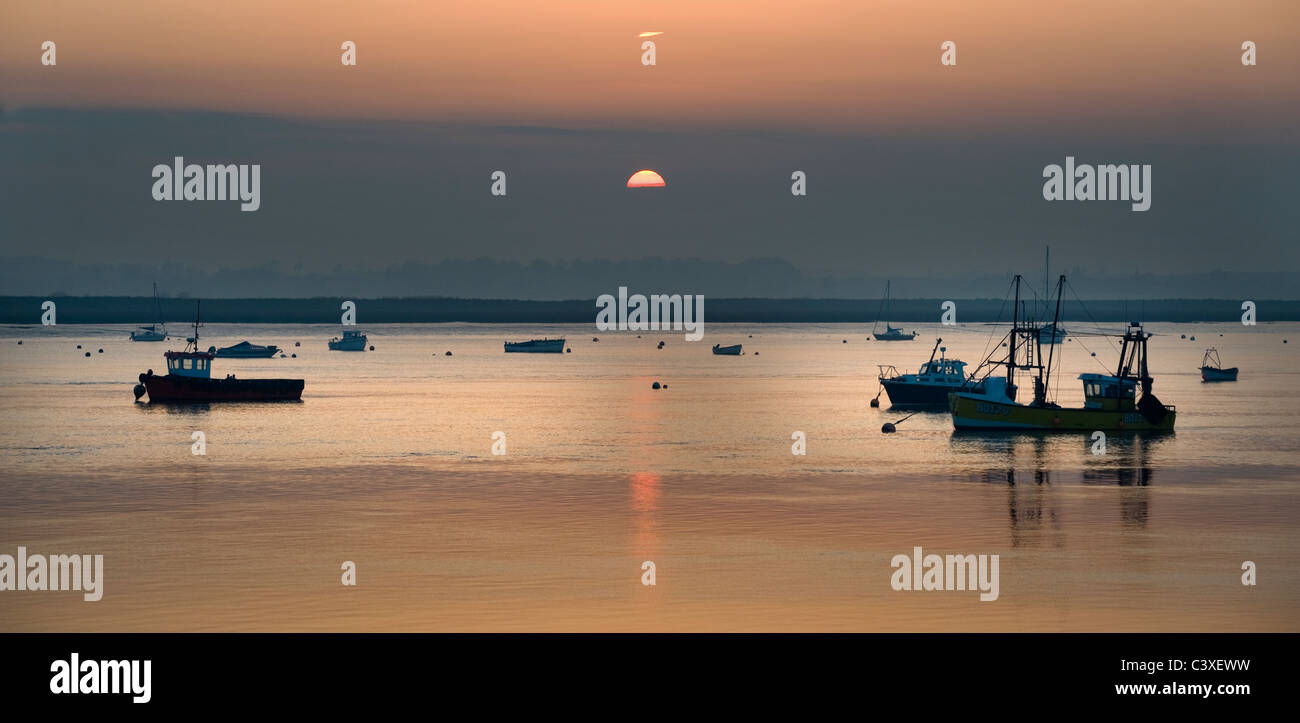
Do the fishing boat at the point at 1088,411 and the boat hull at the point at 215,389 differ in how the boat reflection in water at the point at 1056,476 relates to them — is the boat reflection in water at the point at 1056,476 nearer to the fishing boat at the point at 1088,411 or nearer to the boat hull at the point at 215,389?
the fishing boat at the point at 1088,411

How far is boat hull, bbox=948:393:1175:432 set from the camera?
7762 centimetres

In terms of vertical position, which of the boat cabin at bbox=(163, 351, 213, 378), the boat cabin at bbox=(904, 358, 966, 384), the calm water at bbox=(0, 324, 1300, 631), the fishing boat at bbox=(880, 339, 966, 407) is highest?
the boat cabin at bbox=(163, 351, 213, 378)

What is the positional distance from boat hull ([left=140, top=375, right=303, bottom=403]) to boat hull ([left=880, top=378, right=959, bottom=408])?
5124 cm

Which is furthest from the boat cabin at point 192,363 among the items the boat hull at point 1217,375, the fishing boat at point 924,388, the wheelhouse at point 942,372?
the boat hull at point 1217,375

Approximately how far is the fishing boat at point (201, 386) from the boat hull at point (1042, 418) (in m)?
60.0

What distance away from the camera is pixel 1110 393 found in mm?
78625

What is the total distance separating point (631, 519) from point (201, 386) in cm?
7151

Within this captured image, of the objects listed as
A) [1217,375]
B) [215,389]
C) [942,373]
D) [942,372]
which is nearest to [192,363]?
[215,389]

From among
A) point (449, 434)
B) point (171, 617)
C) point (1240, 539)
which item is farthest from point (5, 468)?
point (1240, 539)

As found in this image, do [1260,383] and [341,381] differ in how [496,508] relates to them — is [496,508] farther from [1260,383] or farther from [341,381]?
[1260,383]

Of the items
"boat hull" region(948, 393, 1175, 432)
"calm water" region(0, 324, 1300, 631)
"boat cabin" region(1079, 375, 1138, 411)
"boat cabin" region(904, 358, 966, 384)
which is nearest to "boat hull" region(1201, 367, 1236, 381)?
"calm water" region(0, 324, 1300, 631)

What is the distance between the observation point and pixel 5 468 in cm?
6288

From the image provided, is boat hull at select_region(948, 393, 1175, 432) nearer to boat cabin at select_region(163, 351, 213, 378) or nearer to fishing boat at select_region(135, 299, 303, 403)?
fishing boat at select_region(135, 299, 303, 403)
